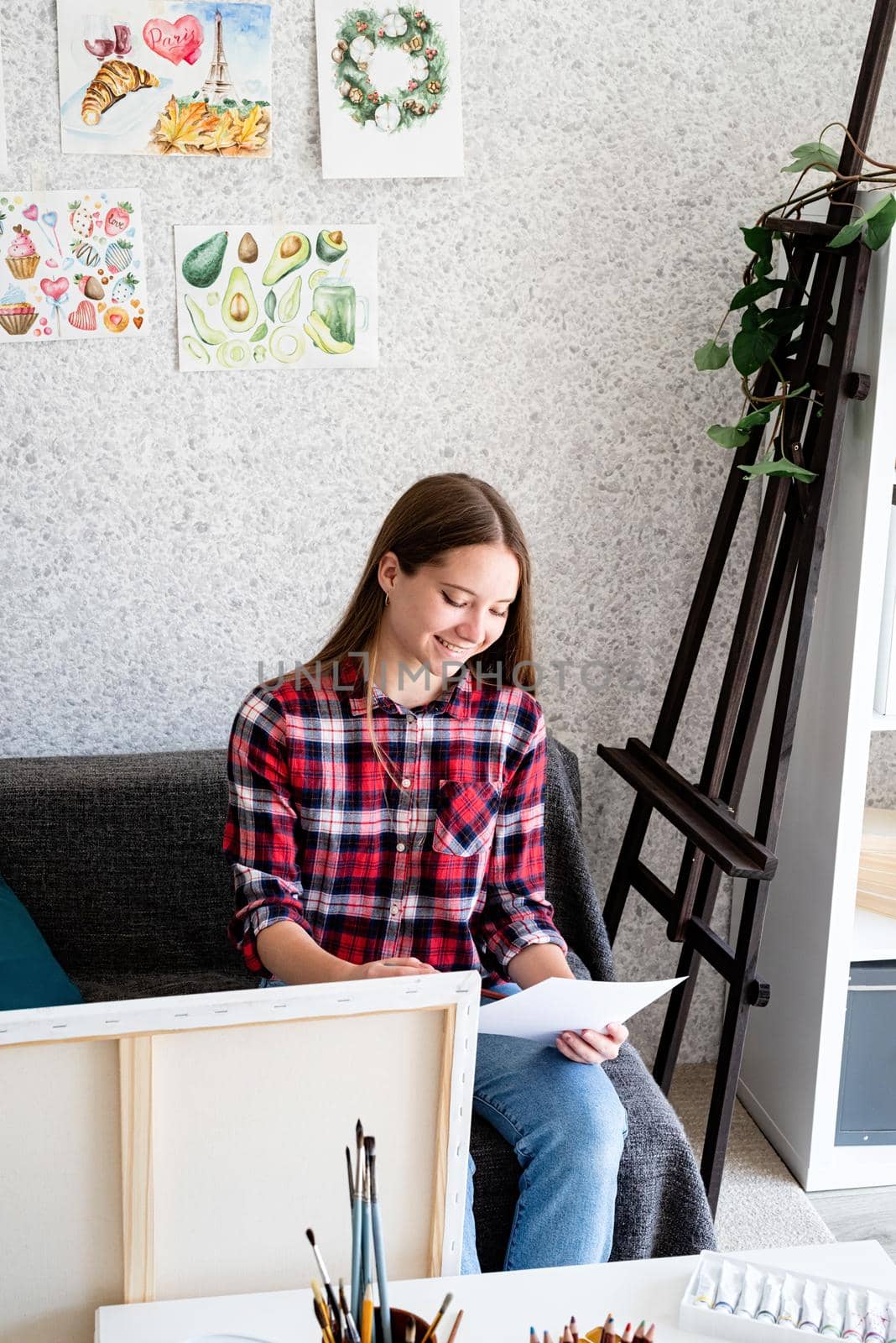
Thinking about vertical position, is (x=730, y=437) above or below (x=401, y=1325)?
above

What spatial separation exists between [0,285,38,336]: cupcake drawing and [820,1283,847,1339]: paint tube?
5.44 feet

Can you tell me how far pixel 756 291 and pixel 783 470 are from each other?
0.29 metres

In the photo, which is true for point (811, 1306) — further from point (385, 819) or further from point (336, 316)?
point (336, 316)

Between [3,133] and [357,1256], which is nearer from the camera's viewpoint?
[357,1256]

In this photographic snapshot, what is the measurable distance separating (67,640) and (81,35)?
35.7 inches

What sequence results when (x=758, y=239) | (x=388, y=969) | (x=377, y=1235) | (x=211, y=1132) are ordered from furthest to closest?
(x=758, y=239)
(x=388, y=969)
(x=211, y=1132)
(x=377, y=1235)

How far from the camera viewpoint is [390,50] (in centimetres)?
186

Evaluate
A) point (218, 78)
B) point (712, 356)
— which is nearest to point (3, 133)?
point (218, 78)

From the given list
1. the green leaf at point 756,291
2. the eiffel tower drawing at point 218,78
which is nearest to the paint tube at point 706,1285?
the green leaf at point 756,291

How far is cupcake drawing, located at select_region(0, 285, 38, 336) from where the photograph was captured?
1853 millimetres

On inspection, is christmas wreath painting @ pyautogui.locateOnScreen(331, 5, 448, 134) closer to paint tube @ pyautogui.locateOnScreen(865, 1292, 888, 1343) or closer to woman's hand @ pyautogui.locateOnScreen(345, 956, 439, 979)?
woman's hand @ pyautogui.locateOnScreen(345, 956, 439, 979)

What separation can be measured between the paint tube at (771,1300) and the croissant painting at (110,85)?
175 cm

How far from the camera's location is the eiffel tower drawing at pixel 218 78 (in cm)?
183

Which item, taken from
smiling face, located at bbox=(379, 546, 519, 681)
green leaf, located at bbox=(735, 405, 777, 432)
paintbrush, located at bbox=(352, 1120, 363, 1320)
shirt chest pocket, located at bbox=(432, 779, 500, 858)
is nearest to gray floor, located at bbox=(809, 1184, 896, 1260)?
shirt chest pocket, located at bbox=(432, 779, 500, 858)
